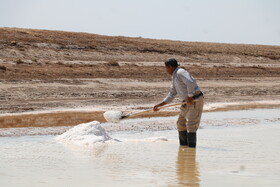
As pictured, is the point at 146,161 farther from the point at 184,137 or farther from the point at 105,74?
the point at 105,74

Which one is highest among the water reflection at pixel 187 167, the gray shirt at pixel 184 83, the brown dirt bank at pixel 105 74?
the brown dirt bank at pixel 105 74

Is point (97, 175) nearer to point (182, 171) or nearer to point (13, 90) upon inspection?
point (182, 171)

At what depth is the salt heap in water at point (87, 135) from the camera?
9977 millimetres

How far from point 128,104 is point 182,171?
31.2ft

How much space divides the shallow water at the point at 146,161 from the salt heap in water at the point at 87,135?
0.59 ft

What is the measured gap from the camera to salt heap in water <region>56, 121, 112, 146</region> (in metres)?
9.98

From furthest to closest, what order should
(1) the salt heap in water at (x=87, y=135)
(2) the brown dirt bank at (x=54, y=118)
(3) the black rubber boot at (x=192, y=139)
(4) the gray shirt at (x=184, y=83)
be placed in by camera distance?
(2) the brown dirt bank at (x=54, y=118)
(1) the salt heap in water at (x=87, y=135)
(3) the black rubber boot at (x=192, y=139)
(4) the gray shirt at (x=184, y=83)

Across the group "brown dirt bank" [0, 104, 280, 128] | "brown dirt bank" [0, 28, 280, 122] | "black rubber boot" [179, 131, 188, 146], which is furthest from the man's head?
"brown dirt bank" [0, 28, 280, 122]

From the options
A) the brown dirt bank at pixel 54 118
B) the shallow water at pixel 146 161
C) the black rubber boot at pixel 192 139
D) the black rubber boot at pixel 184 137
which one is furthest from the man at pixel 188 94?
the brown dirt bank at pixel 54 118

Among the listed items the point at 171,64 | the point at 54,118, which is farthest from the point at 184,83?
the point at 54,118

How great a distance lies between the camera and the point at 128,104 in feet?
56.0

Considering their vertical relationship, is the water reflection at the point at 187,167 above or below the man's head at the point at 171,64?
below

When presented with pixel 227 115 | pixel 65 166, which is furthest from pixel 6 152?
pixel 227 115

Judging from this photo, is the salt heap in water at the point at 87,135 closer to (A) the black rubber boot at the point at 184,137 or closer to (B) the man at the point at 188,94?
(A) the black rubber boot at the point at 184,137
